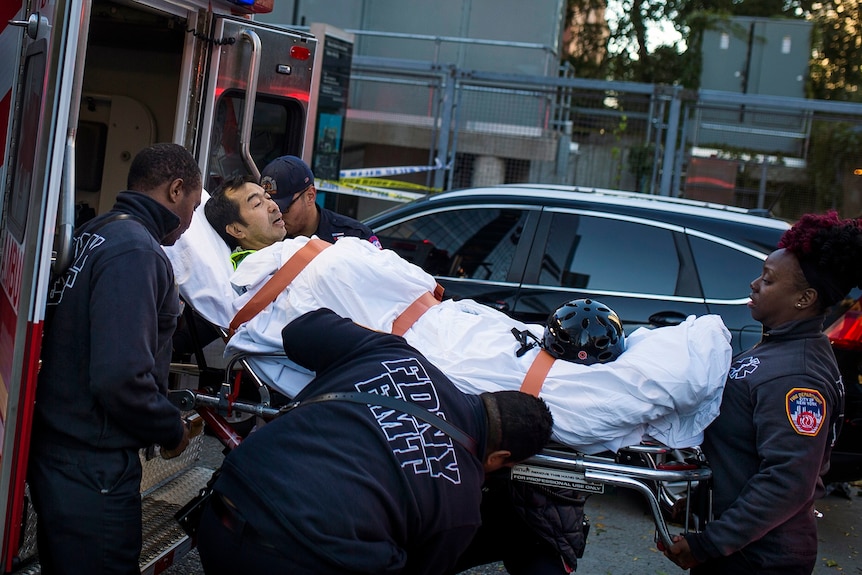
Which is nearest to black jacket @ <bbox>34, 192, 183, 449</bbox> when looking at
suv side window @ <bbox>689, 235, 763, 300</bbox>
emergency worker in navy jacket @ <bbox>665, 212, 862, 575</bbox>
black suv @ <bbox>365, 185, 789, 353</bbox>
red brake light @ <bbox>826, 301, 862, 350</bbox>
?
emergency worker in navy jacket @ <bbox>665, 212, 862, 575</bbox>

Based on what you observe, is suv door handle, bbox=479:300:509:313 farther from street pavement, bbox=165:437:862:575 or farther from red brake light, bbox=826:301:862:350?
red brake light, bbox=826:301:862:350

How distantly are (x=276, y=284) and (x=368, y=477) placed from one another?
1297mm

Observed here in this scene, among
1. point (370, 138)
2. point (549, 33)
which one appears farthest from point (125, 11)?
point (549, 33)

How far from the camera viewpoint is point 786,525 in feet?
10.2

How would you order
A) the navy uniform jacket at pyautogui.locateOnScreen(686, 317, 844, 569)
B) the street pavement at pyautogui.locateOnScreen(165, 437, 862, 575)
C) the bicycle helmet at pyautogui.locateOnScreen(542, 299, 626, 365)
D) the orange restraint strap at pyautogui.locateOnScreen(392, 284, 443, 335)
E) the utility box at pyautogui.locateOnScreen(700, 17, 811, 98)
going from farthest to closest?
the utility box at pyautogui.locateOnScreen(700, 17, 811, 98), the street pavement at pyautogui.locateOnScreen(165, 437, 862, 575), the orange restraint strap at pyautogui.locateOnScreen(392, 284, 443, 335), the bicycle helmet at pyautogui.locateOnScreen(542, 299, 626, 365), the navy uniform jacket at pyautogui.locateOnScreen(686, 317, 844, 569)

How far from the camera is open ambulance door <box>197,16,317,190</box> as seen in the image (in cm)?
470

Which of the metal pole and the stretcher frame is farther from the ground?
the metal pole

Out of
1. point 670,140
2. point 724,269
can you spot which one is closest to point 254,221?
point 724,269

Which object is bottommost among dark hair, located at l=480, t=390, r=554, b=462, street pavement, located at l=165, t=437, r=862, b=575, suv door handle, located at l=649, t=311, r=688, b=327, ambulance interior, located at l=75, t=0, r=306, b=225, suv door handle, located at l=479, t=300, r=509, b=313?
street pavement, located at l=165, t=437, r=862, b=575

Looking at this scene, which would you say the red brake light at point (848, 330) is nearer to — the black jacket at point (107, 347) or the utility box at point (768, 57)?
the black jacket at point (107, 347)

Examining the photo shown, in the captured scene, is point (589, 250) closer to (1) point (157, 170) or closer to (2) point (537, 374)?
(2) point (537, 374)

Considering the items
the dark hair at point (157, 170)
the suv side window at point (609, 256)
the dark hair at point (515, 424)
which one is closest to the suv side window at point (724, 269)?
the suv side window at point (609, 256)

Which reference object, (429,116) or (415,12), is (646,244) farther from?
(415,12)

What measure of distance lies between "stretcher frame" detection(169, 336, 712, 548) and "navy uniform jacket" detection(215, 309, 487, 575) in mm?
525
